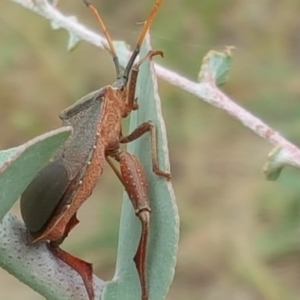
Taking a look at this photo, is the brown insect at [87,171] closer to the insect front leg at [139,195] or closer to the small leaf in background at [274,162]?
the insect front leg at [139,195]

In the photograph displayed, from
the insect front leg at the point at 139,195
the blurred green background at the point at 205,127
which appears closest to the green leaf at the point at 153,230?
the insect front leg at the point at 139,195

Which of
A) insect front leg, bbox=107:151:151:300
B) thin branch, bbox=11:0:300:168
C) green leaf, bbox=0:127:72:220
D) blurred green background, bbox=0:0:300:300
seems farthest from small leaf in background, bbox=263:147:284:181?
blurred green background, bbox=0:0:300:300

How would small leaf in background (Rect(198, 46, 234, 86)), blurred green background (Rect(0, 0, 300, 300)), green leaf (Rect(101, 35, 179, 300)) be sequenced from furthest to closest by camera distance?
1. blurred green background (Rect(0, 0, 300, 300))
2. small leaf in background (Rect(198, 46, 234, 86))
3. green leaf (Rect(101, 35, 179, 300))

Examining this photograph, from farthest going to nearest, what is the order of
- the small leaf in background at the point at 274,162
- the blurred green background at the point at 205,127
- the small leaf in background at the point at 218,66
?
the blurred green background at the point at 205,127 → the small leaf in background at the point at 218,66 → the small leaf in background at the point at 274,162

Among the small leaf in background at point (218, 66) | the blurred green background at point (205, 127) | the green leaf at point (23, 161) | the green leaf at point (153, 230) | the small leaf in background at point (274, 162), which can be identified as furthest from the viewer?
the blurred green background at point (205, 127)

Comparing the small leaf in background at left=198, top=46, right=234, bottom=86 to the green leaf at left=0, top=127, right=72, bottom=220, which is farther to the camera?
the small leaf in background at left=198, top=46, right=234, bottom=86

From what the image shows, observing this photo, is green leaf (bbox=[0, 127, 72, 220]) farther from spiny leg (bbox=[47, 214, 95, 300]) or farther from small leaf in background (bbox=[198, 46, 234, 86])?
small leaf in background (bbox=[198, 46, 234, 86])

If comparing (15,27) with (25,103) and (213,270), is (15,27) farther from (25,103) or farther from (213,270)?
(213,270)
